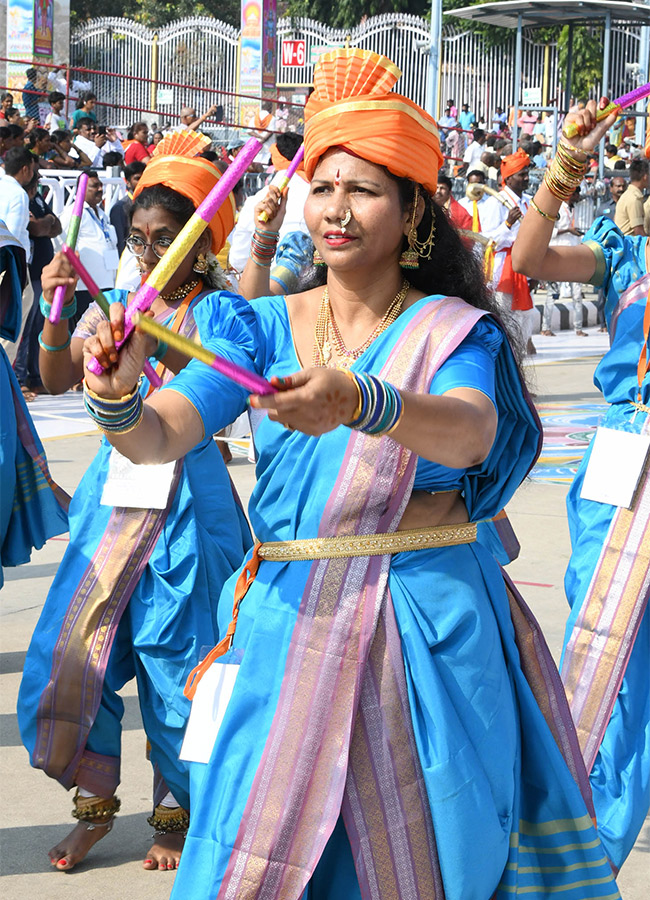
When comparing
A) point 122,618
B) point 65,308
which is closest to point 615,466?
point 122,618

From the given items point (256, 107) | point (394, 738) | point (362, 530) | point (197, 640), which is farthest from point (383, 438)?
point (256, 107)

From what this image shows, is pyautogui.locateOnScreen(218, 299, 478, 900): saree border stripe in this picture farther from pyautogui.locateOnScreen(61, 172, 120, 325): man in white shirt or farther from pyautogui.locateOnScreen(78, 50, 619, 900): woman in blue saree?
pyautogui.locateOnScreen(61, 172, 120, 325): man in white shirt

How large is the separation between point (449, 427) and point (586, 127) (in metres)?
1.64

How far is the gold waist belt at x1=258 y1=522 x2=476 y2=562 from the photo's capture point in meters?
2.31

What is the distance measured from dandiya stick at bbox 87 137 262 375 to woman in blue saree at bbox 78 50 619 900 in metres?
0.24

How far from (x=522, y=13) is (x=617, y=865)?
14.9 meters

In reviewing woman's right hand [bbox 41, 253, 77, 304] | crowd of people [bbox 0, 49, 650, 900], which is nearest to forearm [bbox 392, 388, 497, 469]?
crowd of people [bbox 0, 49, 650, 900]

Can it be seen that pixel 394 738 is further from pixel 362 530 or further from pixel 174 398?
pixel 174 398

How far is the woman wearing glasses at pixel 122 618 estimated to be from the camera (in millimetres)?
3619

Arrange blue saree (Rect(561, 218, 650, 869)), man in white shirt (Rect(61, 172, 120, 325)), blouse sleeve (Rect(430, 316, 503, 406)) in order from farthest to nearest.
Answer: man in white shirt (Rect(61, 172, 120, 325)) → blue saree (Rect(561, 218, 650, 869)) → blouse sleeve (Rect(430, 316, 503, 406))

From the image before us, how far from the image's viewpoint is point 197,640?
3621 millimetres

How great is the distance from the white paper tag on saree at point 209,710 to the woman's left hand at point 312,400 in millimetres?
665

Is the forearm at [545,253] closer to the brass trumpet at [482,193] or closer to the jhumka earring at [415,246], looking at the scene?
the jhumka earring at [415,246]

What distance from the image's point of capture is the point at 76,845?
3.68 m
